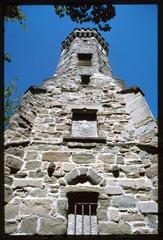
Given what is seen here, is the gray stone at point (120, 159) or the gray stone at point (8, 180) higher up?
the gray stone at point (120, 159)

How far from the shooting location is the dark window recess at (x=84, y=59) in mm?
10039

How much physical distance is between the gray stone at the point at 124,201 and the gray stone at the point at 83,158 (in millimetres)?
917

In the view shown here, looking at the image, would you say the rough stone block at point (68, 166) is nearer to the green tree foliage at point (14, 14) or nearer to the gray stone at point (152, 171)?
the gray stone at point (152, 171)

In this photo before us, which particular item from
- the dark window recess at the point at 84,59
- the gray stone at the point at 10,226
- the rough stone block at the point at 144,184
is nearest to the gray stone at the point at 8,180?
the gray stone at the point at 10,226

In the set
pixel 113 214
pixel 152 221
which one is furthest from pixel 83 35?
pixel 152 221

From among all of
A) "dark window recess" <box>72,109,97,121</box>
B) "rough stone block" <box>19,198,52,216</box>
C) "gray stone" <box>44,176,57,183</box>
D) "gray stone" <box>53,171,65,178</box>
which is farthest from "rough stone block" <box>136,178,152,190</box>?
"dark window recess" <box>72,109,97,121</box>

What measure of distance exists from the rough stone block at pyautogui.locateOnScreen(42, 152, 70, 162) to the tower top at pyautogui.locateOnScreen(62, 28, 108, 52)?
7835 mm

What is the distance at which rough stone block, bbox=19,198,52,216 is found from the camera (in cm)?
450

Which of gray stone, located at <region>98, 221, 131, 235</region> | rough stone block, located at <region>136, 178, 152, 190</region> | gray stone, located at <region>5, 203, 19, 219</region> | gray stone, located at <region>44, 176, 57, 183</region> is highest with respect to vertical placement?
gray stone, located at <region>44, 176, 57, 183</region>

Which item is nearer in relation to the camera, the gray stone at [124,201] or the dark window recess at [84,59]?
the gray stone at [124,201]

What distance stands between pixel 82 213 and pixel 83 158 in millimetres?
1102

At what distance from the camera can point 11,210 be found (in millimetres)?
4500

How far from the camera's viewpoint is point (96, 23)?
5957 mm

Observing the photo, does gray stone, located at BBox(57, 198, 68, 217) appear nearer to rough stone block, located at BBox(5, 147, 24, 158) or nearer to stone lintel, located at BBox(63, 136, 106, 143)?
rough stone block, located at BBox(5, 147, 24, 158)
